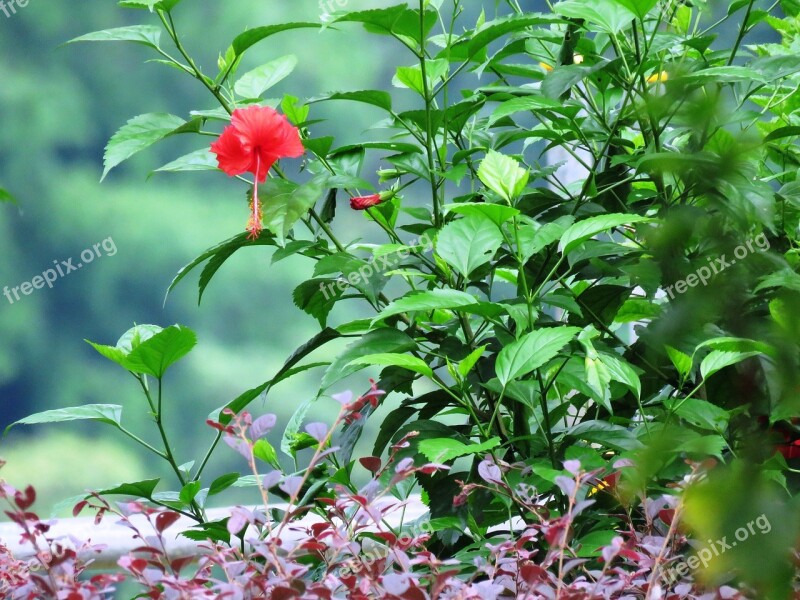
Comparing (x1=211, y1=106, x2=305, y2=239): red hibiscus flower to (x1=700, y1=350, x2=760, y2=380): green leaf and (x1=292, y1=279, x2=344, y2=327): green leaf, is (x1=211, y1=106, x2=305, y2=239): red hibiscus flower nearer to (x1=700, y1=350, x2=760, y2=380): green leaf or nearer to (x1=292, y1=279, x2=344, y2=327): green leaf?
(x1=292, y1=279, x2=344, y2=327): green leaf

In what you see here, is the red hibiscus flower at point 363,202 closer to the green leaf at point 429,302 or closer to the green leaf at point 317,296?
the green leaf at point 317,296

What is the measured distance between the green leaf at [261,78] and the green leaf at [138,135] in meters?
0.13

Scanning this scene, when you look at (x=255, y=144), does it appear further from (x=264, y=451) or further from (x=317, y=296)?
(x=264, y=451)

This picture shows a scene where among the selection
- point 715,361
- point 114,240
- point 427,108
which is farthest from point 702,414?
point 114,240

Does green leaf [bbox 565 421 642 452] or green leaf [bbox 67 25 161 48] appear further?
green leaf [bbox 67 25 161 48]

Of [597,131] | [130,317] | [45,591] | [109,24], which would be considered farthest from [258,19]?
[45,591]

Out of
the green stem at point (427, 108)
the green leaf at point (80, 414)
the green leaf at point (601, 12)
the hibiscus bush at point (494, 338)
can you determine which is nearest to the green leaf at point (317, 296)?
the hibiscus bush at point (494, 338)

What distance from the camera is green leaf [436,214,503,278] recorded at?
2.41 feet

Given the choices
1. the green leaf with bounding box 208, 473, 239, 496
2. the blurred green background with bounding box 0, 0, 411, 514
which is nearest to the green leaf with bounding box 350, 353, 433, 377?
the green leaf with bounding box 208, 473, 239, 496

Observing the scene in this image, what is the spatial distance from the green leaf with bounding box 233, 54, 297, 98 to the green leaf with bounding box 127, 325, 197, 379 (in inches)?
12.5

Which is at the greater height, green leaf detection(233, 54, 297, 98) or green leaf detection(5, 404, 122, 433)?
green leaf detection(233, 54, 297, 98)

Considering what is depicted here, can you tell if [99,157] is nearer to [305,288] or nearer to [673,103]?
[305,288]

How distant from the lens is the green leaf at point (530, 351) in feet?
2.17

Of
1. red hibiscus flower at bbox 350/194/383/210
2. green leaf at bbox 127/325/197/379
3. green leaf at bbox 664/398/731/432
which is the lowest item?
green leaf at bbox 664/398/731/432
